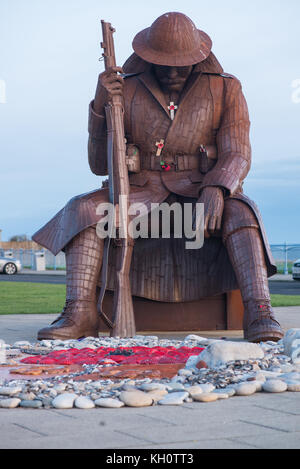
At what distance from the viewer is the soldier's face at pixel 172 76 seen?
6438 millimetres

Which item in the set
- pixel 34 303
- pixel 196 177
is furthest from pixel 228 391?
pixel 34 303

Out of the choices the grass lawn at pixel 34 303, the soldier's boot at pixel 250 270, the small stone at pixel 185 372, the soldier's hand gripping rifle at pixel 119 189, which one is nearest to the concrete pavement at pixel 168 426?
the small stone at pixel 185 372

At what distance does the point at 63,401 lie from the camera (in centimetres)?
328

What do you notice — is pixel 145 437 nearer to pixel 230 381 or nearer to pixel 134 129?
pixel 230 381

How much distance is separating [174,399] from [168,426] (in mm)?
490

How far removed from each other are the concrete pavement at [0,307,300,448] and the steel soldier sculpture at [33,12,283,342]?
278cm

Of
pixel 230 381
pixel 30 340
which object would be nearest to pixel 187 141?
pixel 30 340

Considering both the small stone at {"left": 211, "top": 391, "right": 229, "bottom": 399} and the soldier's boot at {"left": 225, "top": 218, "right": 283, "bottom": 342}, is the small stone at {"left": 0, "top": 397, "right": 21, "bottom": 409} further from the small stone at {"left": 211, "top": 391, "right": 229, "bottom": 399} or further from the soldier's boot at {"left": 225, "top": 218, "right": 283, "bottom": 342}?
the soldier's boot at {"left": 225, "top": 218, "right": 283, "bottom": 342}

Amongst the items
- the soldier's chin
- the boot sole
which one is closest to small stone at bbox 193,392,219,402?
the boot sole

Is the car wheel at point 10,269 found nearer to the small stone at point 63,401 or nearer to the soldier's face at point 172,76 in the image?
the soldier's face at point 172,76

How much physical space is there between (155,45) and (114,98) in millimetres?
591

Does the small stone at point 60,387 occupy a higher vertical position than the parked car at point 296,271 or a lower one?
lower

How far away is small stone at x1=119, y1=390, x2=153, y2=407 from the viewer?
329cm

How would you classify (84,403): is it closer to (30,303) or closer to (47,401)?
(47,401)
